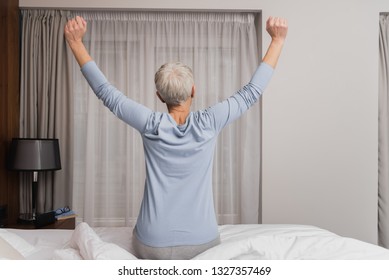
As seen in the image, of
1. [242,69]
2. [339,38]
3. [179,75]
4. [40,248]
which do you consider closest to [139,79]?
[242,69]

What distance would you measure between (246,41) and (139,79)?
1.09 m

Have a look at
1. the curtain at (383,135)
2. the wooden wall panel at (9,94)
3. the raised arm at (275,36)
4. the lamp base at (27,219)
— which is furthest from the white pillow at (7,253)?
the curtain at (383,135)

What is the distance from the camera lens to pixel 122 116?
1.25 meters

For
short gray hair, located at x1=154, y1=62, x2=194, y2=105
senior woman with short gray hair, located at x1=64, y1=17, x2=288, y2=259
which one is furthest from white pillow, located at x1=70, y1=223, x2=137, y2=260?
short gray hair, located at x1=154, y1=62, x2=194, y2=105

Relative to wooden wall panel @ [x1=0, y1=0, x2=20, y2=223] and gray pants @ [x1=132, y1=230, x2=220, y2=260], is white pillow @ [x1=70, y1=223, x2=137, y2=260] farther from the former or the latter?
wooden wall panel @ [x1=0, y1=0, x2=20, y2=223]

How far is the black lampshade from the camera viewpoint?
2990 mm

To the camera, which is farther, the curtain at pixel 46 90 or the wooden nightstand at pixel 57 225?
the curtain at pixel 46 90

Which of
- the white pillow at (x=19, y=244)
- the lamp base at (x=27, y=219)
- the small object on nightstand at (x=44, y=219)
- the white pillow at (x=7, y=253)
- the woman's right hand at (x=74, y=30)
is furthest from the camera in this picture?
the lamp base at (x=27, y=219)

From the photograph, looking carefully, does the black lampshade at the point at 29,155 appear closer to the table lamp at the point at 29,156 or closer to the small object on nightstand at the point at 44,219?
the table lamp at the point at 29,156

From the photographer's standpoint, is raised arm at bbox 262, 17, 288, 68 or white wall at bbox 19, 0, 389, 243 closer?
raised arm at bbox 262, 17, 288, 68

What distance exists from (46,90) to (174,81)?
2648mm

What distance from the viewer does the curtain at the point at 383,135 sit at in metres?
3.71

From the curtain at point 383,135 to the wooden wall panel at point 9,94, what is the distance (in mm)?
3336

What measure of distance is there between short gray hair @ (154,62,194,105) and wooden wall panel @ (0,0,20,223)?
2.34 m
